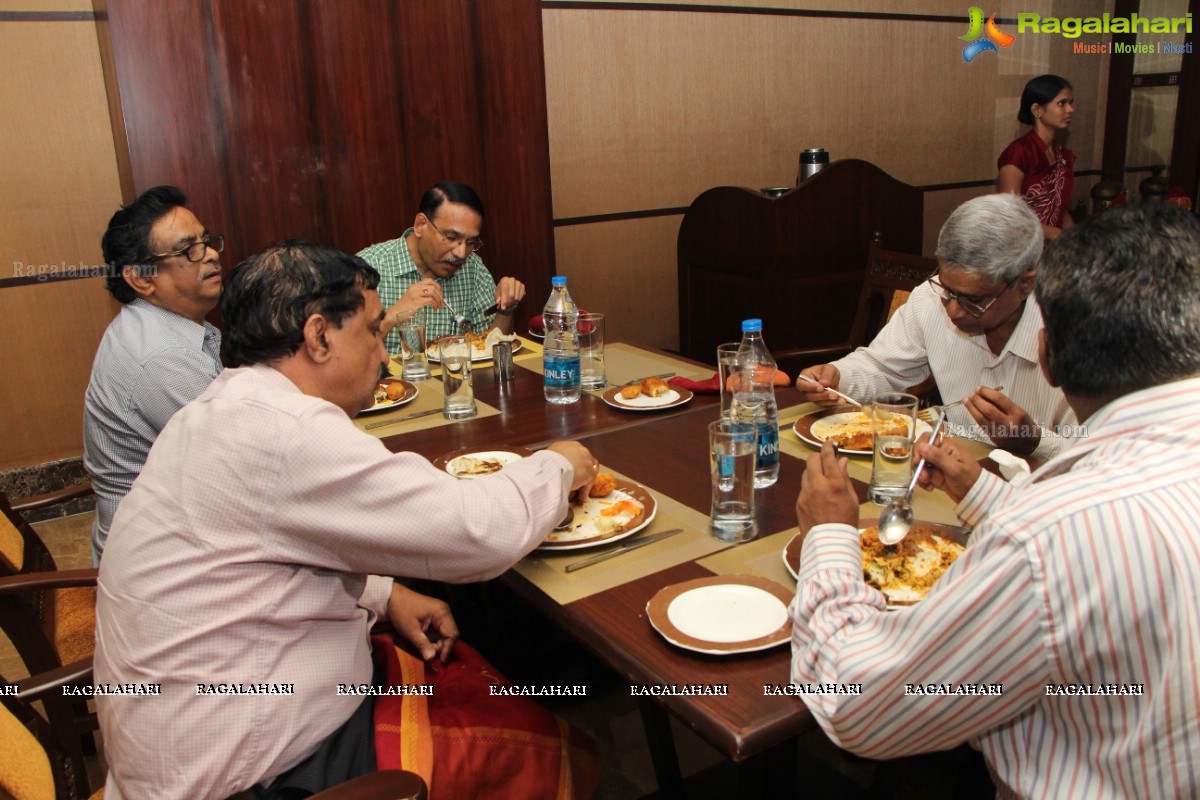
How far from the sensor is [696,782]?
1946 mm

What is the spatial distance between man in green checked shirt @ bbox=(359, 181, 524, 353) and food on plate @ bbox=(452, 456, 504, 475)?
1221mm

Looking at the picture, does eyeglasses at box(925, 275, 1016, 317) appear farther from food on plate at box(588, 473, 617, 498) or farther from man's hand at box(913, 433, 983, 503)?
food on plate at box(588, 473, 617, 498)

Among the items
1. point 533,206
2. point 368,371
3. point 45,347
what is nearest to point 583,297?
point 533,206

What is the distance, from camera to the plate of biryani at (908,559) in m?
1.25

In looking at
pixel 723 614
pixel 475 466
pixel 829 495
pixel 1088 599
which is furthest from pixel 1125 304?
pixel 475 466

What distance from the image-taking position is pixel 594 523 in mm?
1534

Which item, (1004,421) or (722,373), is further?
(722,373)

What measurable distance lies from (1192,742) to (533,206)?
3.41 m

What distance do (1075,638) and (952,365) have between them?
149 cm

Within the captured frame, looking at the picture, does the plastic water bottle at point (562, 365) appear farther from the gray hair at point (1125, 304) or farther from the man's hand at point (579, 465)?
the gray hair at point (1125, 304)

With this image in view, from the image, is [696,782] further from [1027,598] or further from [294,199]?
[294,199]

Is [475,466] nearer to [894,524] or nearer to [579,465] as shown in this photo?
[579,465]

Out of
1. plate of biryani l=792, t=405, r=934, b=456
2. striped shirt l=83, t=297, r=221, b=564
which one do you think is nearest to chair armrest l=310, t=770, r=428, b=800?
plate of biryani l=792, t=405, r=934, b=456

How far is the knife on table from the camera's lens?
1.42 meters
